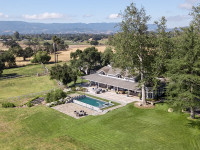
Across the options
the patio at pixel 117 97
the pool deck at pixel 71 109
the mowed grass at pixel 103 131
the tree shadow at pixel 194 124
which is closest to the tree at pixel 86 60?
the patio at pixel 117 97

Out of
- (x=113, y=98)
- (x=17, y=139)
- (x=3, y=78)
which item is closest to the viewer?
(x=17, y=139)

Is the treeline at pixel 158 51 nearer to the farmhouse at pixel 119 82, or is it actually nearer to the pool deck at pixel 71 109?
the farmhouse at pixel 119 82

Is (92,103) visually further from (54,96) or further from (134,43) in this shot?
(134,43)

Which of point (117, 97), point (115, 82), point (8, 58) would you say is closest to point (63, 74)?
point (115, 82)

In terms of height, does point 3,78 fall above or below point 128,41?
below

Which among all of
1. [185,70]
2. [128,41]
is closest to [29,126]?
[128,41]

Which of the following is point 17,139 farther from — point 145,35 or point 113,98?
point 145,35
